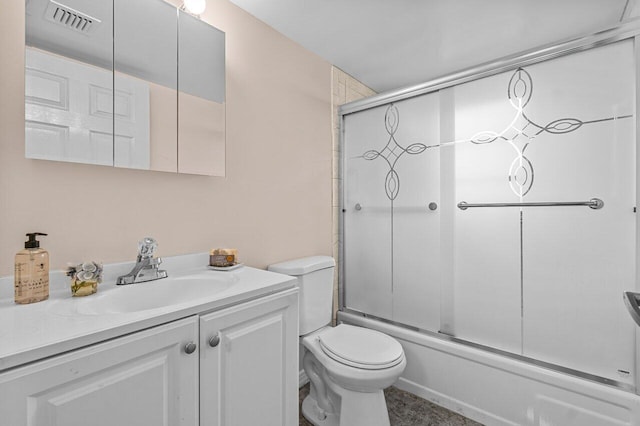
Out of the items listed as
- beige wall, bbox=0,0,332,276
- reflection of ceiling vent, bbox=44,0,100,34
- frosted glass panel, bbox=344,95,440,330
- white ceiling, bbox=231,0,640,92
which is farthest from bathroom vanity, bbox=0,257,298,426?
white ceiling, bbox=231,0,640,92

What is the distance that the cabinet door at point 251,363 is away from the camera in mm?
939

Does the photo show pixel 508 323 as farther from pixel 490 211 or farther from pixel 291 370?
pixel 291 370

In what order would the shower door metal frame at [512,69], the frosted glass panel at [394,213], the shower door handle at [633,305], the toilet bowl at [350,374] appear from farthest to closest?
the frosted glass panel at [394,213], the toilet bowl at [350,374], the shower door metal frame at [512,69], the shower door handle at [633,305]

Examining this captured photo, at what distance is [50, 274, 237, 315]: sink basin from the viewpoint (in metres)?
0.92

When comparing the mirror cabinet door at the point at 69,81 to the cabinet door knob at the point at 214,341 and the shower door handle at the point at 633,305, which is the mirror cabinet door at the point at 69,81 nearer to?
the cabinet door knob at the point at 214,341

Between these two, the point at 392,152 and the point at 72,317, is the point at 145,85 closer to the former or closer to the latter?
the point at 72,317

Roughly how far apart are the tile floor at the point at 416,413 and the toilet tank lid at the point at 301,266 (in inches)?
32.3

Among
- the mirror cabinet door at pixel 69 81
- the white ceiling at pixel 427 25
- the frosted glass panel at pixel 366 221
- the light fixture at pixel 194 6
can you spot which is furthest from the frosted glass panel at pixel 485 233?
the mirror cabinet door at pixel 69 81

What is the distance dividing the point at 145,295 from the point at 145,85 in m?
0.86

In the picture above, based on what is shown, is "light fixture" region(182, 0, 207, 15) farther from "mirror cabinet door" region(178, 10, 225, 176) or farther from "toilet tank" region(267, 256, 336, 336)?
"toilet tank" region(267, 256, 336, 336)

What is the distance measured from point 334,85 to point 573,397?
7.59 feet

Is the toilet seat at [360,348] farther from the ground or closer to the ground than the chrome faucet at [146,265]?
closer to the ground

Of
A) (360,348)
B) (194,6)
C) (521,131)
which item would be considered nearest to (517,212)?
(521,131)

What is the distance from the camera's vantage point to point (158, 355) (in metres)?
0.83
